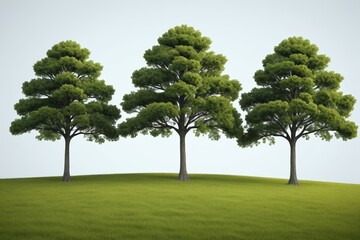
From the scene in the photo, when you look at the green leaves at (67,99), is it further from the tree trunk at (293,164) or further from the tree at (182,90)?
the tree trunk at (293,164)

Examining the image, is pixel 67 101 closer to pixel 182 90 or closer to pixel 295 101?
pixel 182 90

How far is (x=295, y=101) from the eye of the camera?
36562 mm

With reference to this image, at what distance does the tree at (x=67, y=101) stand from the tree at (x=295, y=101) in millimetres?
14431

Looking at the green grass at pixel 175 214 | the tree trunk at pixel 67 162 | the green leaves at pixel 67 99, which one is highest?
the green leaves at pixel 67 99

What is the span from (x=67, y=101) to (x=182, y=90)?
492 inches

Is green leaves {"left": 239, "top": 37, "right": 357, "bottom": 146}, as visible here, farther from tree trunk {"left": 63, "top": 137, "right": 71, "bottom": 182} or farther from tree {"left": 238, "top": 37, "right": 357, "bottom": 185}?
Answer: tree trunk {"left": 63, "top": 137, "right": 71, "bottom": 182}

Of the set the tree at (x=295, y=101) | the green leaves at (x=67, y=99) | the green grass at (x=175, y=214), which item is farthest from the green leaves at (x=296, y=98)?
the green leaves at (x=67, y=99)

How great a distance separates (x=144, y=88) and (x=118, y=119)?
4280mm

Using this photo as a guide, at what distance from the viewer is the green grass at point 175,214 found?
54.7 ft

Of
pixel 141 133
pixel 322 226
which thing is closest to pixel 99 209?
pixel 322 226

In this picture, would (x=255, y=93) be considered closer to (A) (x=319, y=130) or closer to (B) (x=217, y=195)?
(A) (x=319, y=130)

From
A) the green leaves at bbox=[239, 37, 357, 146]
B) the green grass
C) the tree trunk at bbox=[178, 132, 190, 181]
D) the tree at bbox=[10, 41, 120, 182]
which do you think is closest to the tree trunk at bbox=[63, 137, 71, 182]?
the tree at bbox=[10, 41, 120, 182]

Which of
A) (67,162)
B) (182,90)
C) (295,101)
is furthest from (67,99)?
(295,101)

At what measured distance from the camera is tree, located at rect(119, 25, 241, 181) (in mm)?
36844
